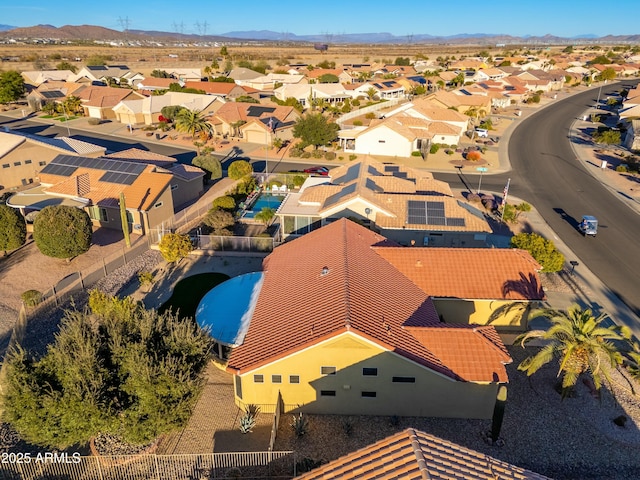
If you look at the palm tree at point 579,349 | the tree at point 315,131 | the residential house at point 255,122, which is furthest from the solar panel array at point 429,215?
the residential house at point 255,122

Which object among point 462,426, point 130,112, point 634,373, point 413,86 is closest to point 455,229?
point 634,373

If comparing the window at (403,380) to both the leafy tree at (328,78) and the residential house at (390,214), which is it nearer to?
the residential house at (390,214)

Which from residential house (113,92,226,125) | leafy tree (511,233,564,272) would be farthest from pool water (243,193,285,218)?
residential house (113,92,226,125)

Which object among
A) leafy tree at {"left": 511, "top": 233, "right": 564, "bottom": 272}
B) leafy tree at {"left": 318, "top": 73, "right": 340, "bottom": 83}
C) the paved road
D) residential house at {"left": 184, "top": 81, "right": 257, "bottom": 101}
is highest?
leafy tree at {"left": 318, "top": 73, "right": 340, "bottom": 83}

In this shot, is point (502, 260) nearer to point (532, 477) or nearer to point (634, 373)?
point (634, 373)

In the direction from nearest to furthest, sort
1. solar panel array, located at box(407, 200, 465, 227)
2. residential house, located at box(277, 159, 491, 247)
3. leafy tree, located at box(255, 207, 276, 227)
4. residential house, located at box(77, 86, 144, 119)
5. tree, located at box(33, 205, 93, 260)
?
tree, located at box(33, 205, 93, 260) < residential house, located at box(277, 159, 491, 247) < solar panel array, located at box(407, 200, 465, 227) < leafy tree, located at box(255, 207, 276, 227) < residential house, located at box(77, 86, 144, 119)

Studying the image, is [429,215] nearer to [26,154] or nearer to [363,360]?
[363,360]

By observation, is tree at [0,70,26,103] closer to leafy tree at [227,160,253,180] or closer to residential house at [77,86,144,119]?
residential house at [77,86,144,119]
